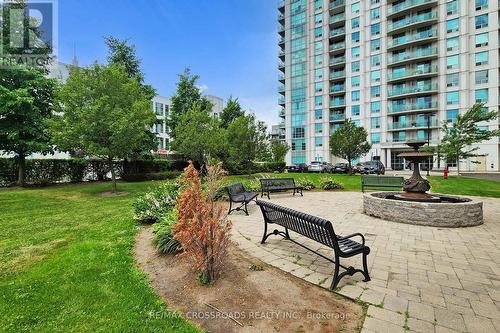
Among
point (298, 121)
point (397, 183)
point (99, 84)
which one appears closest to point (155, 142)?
point (99, 84)

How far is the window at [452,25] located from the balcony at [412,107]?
1104 cm

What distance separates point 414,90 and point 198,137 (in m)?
38.8

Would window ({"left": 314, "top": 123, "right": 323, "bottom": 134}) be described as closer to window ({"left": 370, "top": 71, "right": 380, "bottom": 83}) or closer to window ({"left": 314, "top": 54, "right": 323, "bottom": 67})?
window ({"left": 370, "top": 71, "right": 380, "bottom": 83})

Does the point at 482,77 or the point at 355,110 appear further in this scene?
the point at 355,110

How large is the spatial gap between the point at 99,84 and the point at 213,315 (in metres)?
14.0

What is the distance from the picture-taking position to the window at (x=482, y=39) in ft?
124

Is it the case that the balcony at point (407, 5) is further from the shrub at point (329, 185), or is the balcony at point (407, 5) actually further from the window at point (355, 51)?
the shrub at point (329, 185)

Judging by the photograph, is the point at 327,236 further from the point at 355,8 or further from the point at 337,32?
the point at 355,8

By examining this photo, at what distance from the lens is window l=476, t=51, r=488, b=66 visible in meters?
37.8

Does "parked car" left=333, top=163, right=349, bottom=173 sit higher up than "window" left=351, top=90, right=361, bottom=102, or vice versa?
"window" left=351, top=90, right=361, bottom=102

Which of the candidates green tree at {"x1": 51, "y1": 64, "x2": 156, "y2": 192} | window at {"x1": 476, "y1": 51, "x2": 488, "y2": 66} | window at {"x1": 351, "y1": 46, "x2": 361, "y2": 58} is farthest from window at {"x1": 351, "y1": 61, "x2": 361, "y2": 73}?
green tree at {"x1": 51, "y1": 64, "x2": 156, "y2": 192}

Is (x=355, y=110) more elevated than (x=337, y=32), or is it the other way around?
(x=337, y=32)

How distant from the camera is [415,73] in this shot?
4200 centimetres

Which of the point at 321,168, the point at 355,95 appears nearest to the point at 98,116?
the point at 321,168
